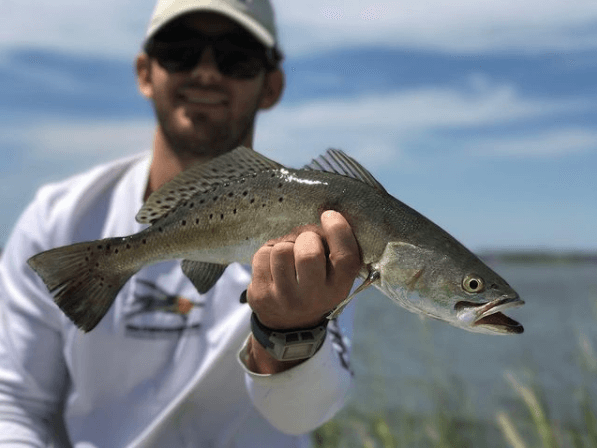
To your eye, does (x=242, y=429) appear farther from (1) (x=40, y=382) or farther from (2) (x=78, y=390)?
(1) (x=40, y=382)

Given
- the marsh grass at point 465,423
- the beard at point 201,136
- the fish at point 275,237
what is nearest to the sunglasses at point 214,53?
the beard at point 201,136

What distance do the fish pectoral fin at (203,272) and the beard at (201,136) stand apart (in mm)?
1946

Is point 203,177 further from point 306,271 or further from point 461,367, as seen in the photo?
point 461,367

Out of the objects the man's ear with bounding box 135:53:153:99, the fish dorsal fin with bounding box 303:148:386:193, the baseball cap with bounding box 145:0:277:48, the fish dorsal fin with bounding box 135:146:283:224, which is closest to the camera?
the fish dorsal fin with bounding box 303:148:386:193

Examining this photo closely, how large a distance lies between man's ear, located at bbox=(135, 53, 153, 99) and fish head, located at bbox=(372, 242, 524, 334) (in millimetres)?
3075

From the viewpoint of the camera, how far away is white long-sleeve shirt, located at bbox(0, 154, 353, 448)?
13.7ft

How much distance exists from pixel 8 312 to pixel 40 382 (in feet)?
1.75

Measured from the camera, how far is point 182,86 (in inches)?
180

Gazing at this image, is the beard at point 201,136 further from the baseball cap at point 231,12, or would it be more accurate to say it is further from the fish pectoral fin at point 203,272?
the fish pectoral fin at point 203,272

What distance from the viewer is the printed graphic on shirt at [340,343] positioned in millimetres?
4075

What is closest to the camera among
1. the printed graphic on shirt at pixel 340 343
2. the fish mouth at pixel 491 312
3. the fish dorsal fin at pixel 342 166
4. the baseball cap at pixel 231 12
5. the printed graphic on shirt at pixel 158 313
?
the fish mouth at pixel 491 312

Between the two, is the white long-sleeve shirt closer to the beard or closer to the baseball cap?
the beard

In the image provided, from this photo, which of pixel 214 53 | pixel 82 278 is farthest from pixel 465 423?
pixel 82 278

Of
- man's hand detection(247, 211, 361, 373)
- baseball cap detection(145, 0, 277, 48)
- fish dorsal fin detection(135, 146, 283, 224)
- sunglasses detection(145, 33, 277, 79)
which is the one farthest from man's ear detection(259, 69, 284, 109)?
man's hand detection(247, 211, 361, 373)
